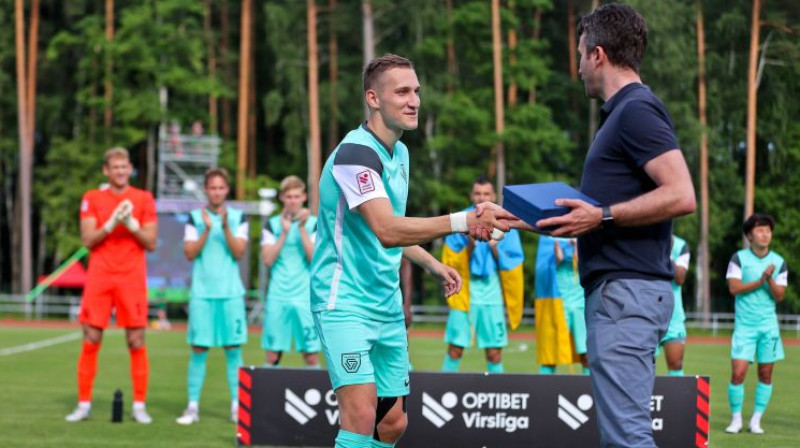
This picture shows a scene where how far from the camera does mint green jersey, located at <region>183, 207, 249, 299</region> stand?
11.1m

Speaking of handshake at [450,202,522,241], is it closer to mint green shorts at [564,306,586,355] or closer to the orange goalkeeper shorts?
the orange goalkeeper shorts

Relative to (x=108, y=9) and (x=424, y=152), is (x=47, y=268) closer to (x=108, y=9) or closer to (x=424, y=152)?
(x=108, y=9)

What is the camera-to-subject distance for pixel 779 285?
10.6 metres

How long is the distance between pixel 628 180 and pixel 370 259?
1445 mm

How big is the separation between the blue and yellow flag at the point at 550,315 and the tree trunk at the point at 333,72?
103 feet

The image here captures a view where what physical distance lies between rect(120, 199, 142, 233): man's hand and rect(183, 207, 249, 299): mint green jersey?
0.70 metres

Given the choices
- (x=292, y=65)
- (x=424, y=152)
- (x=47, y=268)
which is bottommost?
(x=47, y=268)

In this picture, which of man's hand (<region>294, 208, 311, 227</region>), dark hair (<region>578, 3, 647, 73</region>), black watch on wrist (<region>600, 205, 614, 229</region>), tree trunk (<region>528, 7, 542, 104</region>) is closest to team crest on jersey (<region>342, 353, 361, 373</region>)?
black watch on wrist (<region>600, 205, 614, 229</region>)

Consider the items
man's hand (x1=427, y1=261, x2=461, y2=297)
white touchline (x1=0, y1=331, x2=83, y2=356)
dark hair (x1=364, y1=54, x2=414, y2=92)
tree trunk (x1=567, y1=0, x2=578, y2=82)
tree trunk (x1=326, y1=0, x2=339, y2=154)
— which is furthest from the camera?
tree trunk (x1=567, y1=0, x2=578, y2=82)

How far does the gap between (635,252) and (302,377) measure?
15.3ft

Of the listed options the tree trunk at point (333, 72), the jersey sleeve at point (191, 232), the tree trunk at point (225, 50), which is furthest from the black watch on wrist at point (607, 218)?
the tree trunk at point (225, 50)

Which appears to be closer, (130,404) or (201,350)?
(201,350)

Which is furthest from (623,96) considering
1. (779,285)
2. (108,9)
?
(108,9)

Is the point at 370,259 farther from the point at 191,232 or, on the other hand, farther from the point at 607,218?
the point at 191,232
